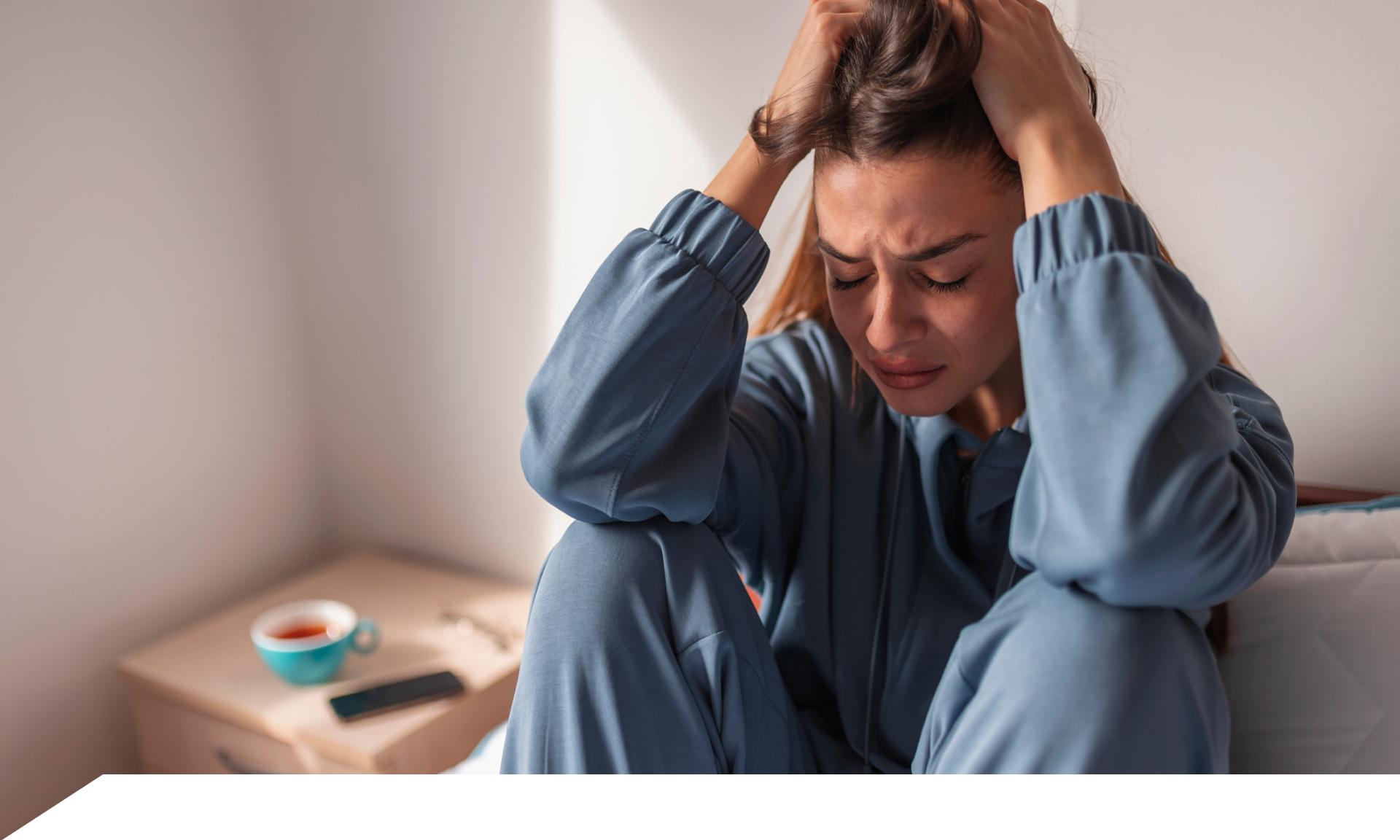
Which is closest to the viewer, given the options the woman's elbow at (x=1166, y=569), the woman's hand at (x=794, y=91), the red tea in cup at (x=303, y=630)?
the woman's elbow at (x=1166, y=569)

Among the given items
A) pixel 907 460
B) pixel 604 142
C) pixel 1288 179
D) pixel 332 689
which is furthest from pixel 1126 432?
pixel 332 689

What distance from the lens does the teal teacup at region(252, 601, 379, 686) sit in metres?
1.24

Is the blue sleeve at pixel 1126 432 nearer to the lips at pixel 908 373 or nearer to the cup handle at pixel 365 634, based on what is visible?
the lips at pixel 908 373

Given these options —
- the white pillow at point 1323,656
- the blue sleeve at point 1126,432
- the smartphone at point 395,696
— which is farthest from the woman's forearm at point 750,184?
the smartphone at point 395,696

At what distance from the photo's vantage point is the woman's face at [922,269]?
0.68 m

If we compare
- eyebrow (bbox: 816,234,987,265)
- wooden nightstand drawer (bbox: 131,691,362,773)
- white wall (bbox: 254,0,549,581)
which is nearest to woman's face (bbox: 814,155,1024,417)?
eyebrow (bbox: 816,234,987,265)

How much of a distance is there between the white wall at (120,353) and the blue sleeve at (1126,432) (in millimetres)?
1256

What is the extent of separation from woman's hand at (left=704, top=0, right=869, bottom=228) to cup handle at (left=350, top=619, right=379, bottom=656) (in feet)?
2.89

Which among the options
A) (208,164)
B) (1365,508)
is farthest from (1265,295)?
(208,164)

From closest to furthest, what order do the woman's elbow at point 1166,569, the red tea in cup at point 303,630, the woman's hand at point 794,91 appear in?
the woman's elbow at point 1166,569 → the woman's hand at point 794,91 → the red tea in cup at point 303,630

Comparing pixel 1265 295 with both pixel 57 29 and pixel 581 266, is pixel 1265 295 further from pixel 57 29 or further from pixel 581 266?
pixel 57 29

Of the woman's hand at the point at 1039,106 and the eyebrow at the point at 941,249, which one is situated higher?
the woman's hand at the point at 1039,106

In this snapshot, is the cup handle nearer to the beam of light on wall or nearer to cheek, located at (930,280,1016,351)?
the beam of light on wall
